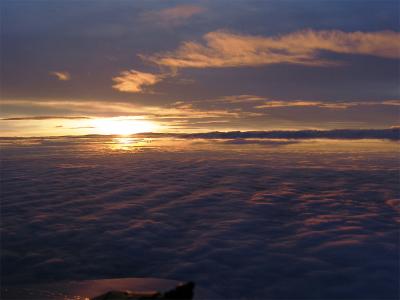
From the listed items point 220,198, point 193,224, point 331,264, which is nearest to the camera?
point 331,264

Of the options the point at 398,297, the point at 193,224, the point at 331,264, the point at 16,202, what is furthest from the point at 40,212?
the point at 398,297

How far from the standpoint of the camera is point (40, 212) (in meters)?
9.39

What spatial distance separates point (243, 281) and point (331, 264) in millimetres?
1564

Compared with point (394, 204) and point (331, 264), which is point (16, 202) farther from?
point (394, 204)

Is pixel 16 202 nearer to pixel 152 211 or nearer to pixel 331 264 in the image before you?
pixel 152 211

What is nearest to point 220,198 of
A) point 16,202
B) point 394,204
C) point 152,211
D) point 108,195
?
point 152,211

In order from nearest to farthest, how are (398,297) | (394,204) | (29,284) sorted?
(398,297) < (29,284) < (394,204)

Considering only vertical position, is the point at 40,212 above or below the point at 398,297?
above

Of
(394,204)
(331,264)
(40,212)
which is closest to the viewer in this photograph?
(331,264)

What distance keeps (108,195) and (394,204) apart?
8.18 metres

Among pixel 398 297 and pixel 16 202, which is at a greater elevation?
pixel 16 202

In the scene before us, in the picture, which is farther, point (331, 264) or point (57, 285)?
point (331, 264)

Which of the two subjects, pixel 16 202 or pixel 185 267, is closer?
pixel 185 267

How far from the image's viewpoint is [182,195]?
11391 mm
